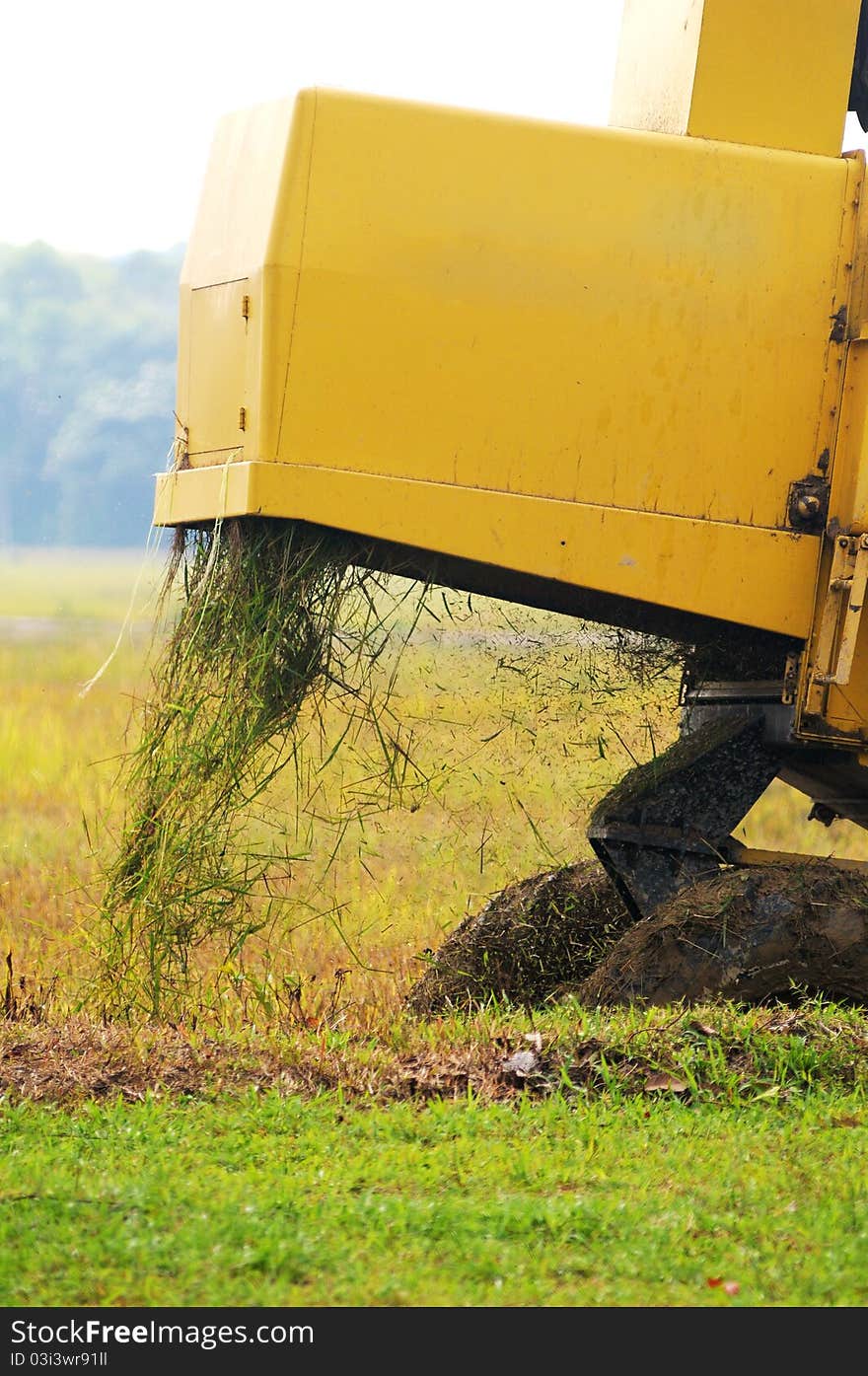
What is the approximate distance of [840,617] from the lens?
546 centimetres

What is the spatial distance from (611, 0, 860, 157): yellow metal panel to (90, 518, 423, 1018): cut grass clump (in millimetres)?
2077

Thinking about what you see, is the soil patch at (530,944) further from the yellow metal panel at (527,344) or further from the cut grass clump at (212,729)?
the yellow metal panel at (527,344)

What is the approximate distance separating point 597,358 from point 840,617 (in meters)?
1.26

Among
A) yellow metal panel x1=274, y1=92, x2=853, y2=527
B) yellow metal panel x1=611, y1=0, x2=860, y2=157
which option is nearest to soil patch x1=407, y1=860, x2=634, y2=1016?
yellow metal panel x1=274, y1=92, x2=853, y2=527

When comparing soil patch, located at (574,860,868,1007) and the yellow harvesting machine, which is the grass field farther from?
the yellow harvesting machine

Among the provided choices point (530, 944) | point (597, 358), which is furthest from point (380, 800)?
point (597, 358)

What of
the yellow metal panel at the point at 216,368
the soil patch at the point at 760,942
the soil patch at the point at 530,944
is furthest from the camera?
the soil patch at the point at 530,944

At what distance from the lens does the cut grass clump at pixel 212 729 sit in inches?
206

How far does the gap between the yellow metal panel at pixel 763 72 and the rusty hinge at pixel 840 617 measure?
4.99ft

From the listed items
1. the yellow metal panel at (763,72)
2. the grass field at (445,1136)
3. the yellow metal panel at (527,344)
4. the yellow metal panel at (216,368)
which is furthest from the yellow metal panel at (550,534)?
the yellow metal panel at (763,72)

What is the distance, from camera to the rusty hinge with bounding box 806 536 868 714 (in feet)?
17.5

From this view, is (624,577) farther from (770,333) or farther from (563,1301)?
(563,1301)

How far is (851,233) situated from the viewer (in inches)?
218

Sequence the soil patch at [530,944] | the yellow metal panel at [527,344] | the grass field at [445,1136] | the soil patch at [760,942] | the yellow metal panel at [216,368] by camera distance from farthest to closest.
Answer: the soil patch at [530,944] → the soil patch at [760,942] → the yellow metal panel at [216,368] → the yellow metal panel at [527,344] → the grass field at [445,1136]
